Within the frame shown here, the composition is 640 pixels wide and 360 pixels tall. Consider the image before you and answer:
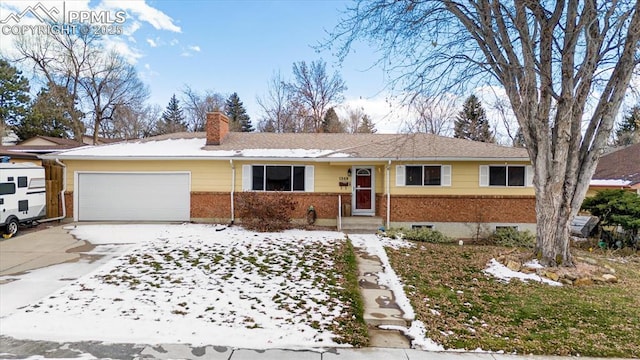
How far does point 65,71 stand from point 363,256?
98.4 ft

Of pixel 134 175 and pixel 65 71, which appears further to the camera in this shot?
pixel 65 71

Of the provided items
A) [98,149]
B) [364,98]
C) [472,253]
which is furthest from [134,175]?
[472,253]

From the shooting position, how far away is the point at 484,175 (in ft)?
38.0

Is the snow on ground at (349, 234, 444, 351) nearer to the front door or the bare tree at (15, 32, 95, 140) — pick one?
the front door

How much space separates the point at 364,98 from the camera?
8.30 metres

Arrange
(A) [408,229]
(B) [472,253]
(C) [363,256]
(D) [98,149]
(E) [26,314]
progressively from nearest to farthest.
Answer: (E) [26,314] → (C) [363,256] → (B) [472,253] → (A) [408,229] → (D) [98,149]

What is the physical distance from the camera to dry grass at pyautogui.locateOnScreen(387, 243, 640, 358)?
406cm

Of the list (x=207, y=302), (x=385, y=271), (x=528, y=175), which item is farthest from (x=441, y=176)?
(x=207, y=302)

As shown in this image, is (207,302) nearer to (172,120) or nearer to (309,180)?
(309,180)

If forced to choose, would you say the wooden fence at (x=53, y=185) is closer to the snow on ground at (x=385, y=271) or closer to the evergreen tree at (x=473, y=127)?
the snow on ground at (x=385, y=271)

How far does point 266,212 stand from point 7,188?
7.86m

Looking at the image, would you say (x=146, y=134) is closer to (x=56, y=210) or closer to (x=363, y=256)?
(x=56, y=210)

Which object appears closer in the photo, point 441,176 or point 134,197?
point 441,176

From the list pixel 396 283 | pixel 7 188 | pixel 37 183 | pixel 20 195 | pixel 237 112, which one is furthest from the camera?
pixel 237 112
